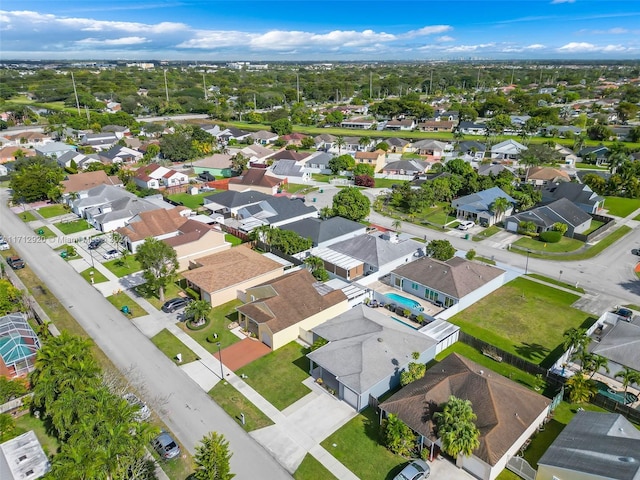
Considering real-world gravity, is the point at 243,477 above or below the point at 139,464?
below

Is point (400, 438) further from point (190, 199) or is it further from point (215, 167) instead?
point (215, 167)

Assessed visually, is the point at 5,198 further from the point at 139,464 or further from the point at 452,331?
the point at 452,331

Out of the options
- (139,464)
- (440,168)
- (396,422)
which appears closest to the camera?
(139,464)

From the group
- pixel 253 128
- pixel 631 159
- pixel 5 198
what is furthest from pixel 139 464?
pixel 253 128

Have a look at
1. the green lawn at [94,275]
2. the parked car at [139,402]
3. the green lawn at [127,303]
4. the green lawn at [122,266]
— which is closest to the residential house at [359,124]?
the green lawn at [122,266]

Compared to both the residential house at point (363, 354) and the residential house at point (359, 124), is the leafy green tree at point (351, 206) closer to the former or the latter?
the residential house at point (363, 354)

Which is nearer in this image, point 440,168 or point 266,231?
point 266,231

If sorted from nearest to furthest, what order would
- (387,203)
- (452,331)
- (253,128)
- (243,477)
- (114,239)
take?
(243,477) < (452,331) < (114,239) < (387,203) < (253,128)

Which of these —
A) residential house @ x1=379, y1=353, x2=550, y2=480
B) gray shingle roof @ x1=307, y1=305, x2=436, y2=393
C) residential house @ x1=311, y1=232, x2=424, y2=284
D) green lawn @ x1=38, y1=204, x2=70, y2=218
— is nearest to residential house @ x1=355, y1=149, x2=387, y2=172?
residential house @ x1=311, y1=232, x2=424, y2=284
